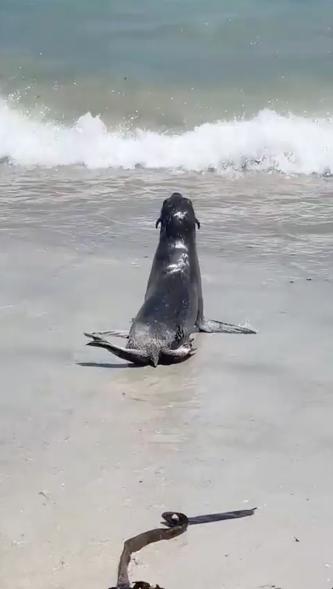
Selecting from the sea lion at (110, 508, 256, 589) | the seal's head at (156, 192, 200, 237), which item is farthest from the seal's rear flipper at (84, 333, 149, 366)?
the sea lion at (110, 508, 256, 589)

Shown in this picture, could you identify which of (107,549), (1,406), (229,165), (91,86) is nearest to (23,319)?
(1,406)

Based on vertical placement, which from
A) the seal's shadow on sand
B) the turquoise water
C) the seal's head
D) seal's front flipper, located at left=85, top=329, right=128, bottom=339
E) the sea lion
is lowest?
the sea lion

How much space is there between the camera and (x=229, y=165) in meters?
10.0

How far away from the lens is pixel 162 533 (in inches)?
128

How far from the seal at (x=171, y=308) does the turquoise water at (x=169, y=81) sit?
14.1 feet

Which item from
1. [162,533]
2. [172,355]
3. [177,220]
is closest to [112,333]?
[172,355]

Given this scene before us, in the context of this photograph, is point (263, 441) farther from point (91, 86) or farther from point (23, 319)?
point (91, 86)

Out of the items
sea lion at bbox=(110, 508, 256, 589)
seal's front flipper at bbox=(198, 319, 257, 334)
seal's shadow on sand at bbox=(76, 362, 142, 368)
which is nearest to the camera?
sea lion at bbox=(110, 508, 256, 589)

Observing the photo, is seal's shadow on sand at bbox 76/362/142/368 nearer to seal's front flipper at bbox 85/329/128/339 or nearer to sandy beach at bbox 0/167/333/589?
sandy beach at bbox 0/167/333/589

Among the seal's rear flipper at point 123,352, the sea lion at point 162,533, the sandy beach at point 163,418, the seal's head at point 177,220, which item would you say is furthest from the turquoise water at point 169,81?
the sea lion at point 162,533

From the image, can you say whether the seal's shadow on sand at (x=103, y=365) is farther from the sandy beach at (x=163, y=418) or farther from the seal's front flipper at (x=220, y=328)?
the seal's front flipper at (x=220, y=328)

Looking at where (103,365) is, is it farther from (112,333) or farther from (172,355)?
(172,355)

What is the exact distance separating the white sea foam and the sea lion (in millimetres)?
6620

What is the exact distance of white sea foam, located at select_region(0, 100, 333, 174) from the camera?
10016mm
